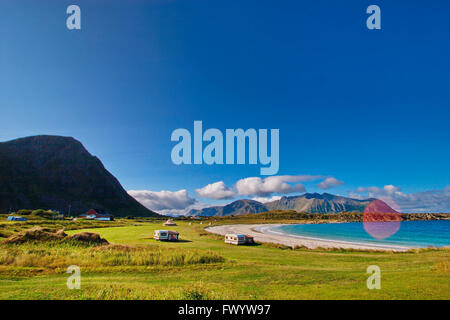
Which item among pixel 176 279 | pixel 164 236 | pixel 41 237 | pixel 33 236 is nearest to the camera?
pixel 176 279

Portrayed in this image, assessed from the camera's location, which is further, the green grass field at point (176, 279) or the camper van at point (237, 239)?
the camper van at point (237, 239)

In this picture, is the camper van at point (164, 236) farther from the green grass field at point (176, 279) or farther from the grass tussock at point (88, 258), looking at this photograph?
the grass tussock at point (88, 258)

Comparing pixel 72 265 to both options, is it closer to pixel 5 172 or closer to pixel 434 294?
pixel 434 294

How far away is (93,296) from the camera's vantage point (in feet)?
36.1

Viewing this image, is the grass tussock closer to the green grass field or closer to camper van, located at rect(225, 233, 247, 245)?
the green grass field

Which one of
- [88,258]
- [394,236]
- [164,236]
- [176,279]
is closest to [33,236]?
[88,258]

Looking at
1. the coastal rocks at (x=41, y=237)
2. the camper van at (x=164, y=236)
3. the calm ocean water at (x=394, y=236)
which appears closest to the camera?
the coastal rocks at (x=41, y=237)

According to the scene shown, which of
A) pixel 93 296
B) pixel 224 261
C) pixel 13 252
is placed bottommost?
pixel 224 261

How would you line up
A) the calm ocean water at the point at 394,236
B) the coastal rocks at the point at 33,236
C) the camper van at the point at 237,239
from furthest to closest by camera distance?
the calm ocean water at the point at 394,236
the camper van at the point at 237,239
the coastal rocks at the point at 33,236

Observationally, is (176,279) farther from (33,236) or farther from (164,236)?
(164,236)

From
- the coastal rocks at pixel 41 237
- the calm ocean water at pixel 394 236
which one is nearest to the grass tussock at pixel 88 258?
the coastal rocks at pixel 41 237
